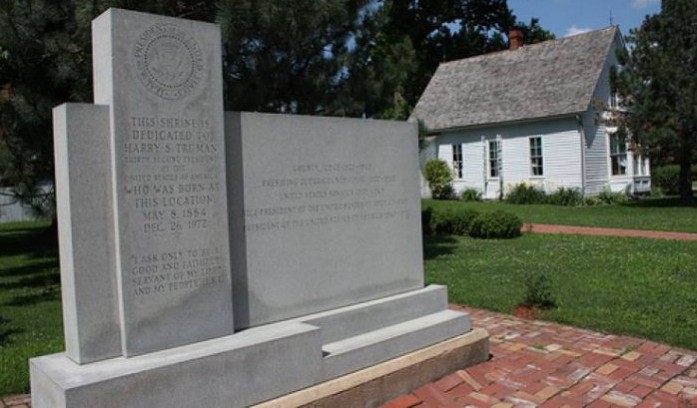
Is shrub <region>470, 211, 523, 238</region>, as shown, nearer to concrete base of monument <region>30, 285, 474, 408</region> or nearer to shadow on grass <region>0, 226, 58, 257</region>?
concrete base of monument <region>30, 285, 474, 408</region>

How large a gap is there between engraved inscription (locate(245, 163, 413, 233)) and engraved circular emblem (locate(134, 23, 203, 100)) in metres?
0.91

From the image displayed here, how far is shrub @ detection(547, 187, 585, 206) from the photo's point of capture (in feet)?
79.4

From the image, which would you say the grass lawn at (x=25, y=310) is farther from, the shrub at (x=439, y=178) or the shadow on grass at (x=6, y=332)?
the shrub at (x=439, y=178)

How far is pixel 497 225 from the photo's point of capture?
48.1ft

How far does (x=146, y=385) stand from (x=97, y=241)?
0.86 m

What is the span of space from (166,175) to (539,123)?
2454cm

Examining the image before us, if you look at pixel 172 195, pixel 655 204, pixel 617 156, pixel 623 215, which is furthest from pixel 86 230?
pixel 617 156

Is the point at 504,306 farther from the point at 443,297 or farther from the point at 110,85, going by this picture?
the point at 110,85

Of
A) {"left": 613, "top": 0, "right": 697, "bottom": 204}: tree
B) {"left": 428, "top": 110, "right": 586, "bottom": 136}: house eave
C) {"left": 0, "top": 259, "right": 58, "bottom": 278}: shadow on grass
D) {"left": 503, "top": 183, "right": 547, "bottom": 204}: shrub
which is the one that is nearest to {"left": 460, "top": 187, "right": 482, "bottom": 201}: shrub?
{"left": 503, "top": 183, "right": 547, "bottom": 204}: shrub

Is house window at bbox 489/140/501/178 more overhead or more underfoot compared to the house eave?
more underfoot

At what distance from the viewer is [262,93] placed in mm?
9492

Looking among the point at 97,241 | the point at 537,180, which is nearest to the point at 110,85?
the point at 97,241

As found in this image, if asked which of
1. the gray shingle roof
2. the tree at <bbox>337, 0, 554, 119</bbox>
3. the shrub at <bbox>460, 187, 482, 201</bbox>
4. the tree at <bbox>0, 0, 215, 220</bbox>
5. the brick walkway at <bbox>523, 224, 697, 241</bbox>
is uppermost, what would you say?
the tree at <bbox>337, 0, 554, 119</bbox>

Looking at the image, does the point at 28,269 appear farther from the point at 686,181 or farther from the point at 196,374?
the point at 686,181
